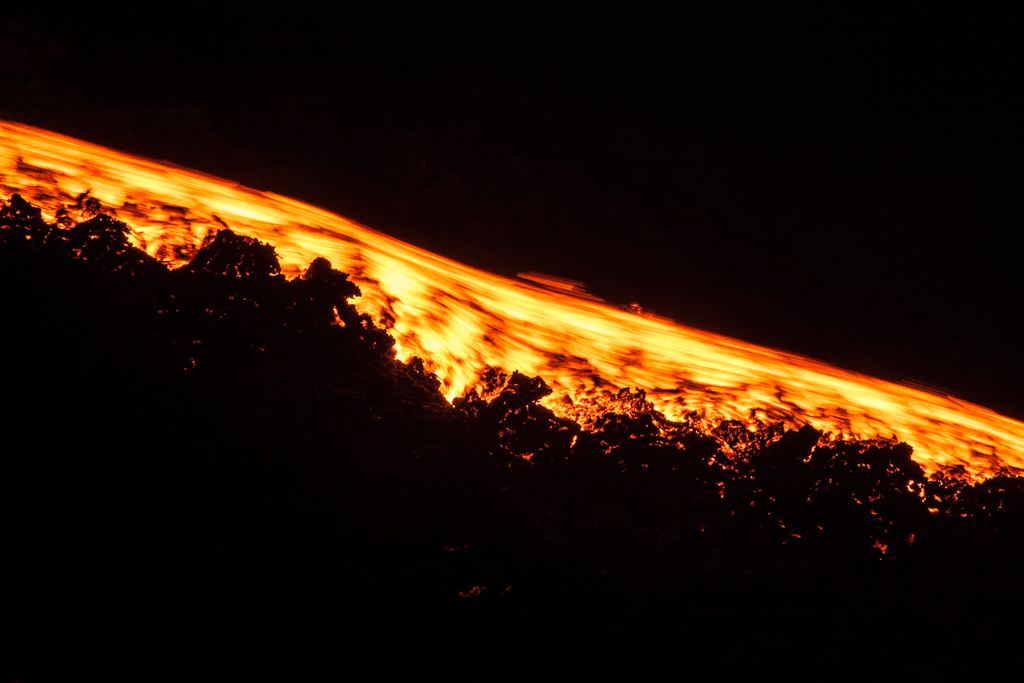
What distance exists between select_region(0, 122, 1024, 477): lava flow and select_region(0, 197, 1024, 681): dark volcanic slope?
0.21 meters

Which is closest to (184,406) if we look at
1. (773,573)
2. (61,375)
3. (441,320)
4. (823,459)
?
(61,375)

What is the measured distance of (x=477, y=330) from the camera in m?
2.65

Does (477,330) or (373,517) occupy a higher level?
(477,330)

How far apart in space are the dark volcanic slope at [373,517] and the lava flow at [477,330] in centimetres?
21

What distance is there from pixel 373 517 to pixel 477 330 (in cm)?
112

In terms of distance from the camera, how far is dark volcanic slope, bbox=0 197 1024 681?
1493 mm

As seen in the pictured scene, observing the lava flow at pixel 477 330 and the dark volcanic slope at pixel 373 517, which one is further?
the lava flow at pixel 477 330

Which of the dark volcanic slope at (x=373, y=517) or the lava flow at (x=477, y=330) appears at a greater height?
the lava flow at (x=477, y=330)

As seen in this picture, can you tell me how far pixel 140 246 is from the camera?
2.09m

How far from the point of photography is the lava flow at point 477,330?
228cm

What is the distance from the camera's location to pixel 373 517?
5.48 feet

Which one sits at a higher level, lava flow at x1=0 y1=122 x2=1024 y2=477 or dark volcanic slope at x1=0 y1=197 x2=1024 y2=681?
lava flow at x1=0 y1=122 x2=1024 y2=477

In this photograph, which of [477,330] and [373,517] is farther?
[477,330]

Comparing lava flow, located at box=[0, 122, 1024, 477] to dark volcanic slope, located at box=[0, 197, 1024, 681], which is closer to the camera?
dark volcanic slope, located at box=[0, 197, 1024, 681]
